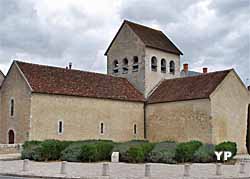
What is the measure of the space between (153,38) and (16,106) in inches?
738

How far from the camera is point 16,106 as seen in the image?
35.5 metres

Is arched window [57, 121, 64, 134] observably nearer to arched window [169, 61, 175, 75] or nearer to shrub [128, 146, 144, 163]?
shrub [128, 146, 144, 163]

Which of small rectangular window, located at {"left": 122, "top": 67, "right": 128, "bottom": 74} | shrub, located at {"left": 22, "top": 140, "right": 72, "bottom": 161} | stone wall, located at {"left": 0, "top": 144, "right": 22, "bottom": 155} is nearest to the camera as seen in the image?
shrub, located at {"left": 22, "top": 140, "right": 72, "bottom": 161}

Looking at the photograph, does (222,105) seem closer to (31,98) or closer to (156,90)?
(156,90)

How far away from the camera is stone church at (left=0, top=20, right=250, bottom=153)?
3481cm

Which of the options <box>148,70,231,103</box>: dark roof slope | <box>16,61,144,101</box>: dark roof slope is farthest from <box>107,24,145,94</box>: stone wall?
<box>148,70,231,103</box>: dark roof slope

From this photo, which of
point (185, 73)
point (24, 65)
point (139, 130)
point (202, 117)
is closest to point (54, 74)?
point (24, 65)

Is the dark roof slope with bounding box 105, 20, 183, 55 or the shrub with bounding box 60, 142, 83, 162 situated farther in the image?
the dark roof slope with bounding box 105, 20, 183, 55

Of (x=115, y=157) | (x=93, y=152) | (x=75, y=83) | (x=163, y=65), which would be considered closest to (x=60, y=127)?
(x=75, y=83)

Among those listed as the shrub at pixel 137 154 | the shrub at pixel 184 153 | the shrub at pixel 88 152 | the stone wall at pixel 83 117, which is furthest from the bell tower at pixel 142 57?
the shrub at pixel 88 152

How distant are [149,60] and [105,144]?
19566 millimetres

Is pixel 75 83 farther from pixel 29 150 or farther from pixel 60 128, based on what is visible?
pixel 29 150

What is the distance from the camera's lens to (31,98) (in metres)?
33.7

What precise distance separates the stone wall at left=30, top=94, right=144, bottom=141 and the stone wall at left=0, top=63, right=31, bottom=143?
923mm
